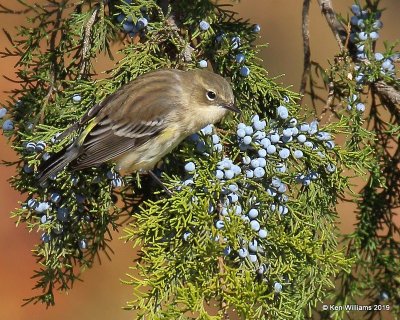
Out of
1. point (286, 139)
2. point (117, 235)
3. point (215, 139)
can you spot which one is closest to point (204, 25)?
point (215, 139)

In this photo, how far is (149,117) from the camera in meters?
3.95

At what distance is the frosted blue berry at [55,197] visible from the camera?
3.10 m

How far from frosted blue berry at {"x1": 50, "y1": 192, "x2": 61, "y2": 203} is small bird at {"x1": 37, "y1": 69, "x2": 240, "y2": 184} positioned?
0.19m

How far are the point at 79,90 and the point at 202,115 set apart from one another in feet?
2.89

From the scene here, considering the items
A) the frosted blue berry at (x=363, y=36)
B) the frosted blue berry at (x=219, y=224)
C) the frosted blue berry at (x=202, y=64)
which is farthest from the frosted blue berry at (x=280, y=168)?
the frosted blue berry at (x=363, y=36)

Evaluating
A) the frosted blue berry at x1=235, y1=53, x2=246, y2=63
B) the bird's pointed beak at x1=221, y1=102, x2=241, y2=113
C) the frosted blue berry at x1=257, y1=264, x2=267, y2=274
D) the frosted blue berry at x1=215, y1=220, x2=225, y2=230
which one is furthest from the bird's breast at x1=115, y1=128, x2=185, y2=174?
the frosted blue berry at x1=257, y1=264, x2=267, y2=274

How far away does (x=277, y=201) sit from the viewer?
9.64 feet

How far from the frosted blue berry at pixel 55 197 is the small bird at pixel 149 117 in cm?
19

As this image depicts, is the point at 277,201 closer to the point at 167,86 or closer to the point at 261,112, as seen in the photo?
the point at 261,112

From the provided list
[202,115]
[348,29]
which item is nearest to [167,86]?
[202,115]

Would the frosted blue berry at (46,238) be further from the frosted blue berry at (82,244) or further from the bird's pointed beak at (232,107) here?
the bird's pointed beak at (232,107)

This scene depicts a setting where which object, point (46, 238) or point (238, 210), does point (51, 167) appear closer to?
point (46, 238)

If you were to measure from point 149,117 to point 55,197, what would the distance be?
100cm

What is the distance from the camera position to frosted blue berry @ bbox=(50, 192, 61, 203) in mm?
3104
